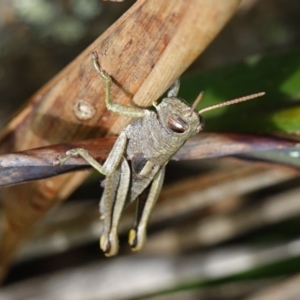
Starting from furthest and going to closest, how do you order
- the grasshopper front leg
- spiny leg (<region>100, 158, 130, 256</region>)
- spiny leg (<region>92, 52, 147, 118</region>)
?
spiny leg (<region>100, 158, 130, 256</region>), the grasshopper front leg, spiny leg (<region>92, 52, 147, 118</region>)

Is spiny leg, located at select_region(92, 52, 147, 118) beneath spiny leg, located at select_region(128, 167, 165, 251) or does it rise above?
above

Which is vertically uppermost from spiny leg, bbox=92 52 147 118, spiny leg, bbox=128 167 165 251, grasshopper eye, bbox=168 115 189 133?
spiny leg, bbox=92 52 147 118

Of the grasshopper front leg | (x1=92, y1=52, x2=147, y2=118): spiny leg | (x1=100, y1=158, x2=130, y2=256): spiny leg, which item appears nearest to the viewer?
(x1=92, y1=52, x2=147, y2=118): spiny leg

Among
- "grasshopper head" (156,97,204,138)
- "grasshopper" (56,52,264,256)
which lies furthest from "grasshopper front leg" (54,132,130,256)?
"grasshopper head" (156,97,204,138)

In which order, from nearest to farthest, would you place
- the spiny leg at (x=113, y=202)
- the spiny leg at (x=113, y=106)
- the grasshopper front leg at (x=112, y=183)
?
the spiny leg at (x=113, y=106) < the grasshopper front leg at (x=112, y=183) < the spiny leg at (x=113, y=202)

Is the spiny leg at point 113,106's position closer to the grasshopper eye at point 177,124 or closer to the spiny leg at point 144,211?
the grasshopper eye at point 177,124

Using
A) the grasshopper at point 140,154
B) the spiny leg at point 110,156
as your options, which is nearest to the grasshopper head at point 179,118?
the grasshopper at point 140,154

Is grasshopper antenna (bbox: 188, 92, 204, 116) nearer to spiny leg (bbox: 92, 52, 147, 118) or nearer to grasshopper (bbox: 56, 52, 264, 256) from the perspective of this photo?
grasshopper (bbox: 56, 52, 264, 256)

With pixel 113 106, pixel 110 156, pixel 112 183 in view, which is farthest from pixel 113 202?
pixel 113 106

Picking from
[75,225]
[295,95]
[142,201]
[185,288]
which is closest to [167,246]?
[185,288]
